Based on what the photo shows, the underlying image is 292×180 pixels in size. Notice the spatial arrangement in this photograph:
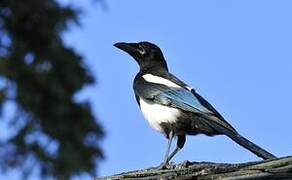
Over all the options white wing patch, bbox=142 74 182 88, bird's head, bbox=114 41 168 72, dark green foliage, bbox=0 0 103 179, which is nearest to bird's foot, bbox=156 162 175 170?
white wing patch, bbox=142 74 182 88

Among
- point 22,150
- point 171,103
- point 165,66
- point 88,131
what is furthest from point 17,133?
point 171,103

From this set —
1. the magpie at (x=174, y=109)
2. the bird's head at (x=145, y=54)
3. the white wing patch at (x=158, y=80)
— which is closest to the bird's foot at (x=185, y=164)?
the magpie at (x=174, y=109)

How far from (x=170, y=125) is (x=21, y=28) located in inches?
333

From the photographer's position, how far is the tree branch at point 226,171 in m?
4.55

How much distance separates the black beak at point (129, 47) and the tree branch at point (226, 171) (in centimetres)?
235

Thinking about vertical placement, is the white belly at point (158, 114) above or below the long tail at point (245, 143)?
above

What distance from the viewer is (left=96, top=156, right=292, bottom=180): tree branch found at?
14.9 ft

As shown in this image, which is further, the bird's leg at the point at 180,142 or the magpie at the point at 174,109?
the bird's leg at the point at 180,142

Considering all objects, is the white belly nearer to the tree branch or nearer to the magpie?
the magpie

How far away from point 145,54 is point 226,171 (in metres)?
2.94

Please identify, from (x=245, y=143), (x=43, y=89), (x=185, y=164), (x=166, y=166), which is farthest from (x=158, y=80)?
(x=43, y=89)

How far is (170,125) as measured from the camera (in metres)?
6.62

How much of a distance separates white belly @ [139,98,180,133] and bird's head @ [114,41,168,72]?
0.71m

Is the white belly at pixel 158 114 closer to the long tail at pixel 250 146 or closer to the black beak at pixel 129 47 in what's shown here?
the long tail at pixel 250 146
